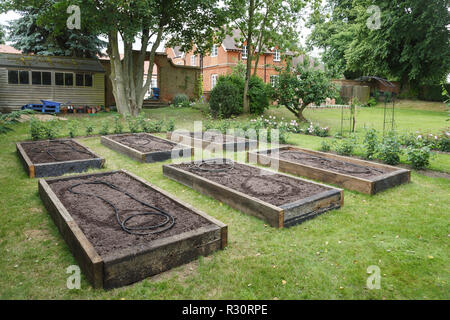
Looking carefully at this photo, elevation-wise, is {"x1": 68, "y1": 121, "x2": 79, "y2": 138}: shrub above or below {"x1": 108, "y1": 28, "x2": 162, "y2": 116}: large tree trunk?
below

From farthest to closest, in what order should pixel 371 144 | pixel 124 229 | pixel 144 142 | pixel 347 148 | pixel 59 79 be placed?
pixel 59 79
pixel 144 142
pixel 347 148
pixel 371 144
pixel 124 229

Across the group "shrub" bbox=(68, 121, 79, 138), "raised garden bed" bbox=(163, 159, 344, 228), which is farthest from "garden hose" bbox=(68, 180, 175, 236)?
"shrub" bbox=(68, 121, 79, 138)

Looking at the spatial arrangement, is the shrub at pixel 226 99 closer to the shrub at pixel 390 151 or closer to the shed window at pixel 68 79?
the shed window at pixel 68 79

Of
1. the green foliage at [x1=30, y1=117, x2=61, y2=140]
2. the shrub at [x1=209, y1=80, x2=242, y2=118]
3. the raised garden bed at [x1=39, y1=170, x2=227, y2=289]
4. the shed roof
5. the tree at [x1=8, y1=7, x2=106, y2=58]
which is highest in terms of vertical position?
the tree at [x1=8, y1=7, x2=106, y2=58]

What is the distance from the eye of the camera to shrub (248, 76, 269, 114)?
59.3 feet

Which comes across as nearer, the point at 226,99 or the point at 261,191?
the point at 261,191

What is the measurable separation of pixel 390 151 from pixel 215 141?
15.6 ft

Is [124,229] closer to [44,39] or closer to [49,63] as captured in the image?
[49,63]

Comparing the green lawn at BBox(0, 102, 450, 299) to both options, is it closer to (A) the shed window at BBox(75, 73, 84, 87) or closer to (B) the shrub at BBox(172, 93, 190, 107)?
(A) the shed window at BBox(75, 73, 84, 87)

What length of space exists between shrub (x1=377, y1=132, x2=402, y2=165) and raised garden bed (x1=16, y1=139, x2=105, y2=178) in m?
6.42

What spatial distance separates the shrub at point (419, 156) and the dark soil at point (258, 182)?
10.7 ft

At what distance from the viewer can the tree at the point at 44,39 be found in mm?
20984

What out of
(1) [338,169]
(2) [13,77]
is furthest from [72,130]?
(2) [13,77]

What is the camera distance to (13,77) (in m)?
17.4
